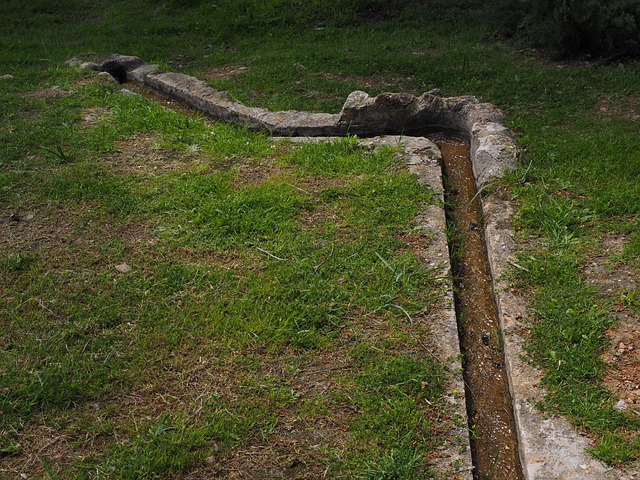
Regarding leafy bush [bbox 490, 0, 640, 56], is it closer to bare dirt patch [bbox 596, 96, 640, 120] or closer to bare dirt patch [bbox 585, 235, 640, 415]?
bare dirt patch [bbox 596, 96, 640, 120]

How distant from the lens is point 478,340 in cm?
341

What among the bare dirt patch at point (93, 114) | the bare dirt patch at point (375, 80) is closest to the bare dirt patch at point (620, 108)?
the bare dirt patch at point (375, 80)

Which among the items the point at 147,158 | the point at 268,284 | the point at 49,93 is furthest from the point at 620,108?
the point at 49,93

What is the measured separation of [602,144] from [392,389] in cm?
307

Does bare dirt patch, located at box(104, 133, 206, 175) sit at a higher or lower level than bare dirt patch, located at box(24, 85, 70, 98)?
lower

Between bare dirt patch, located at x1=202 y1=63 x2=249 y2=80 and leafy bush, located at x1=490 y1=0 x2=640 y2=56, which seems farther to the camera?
bare dirt patch, located at x1=202 y1=63 x2=249 y2=80

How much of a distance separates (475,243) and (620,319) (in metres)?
1.10

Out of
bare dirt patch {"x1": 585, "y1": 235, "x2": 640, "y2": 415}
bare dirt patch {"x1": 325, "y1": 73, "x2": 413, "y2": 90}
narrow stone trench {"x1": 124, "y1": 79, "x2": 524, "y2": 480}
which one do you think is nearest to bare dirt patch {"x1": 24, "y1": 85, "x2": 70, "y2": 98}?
bare dirt patch {"x1": 325, "y1": 73, "x2": 413, "y2": 90}

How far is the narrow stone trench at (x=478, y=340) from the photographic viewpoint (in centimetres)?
279

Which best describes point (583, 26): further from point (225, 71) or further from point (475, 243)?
point (475, 243)

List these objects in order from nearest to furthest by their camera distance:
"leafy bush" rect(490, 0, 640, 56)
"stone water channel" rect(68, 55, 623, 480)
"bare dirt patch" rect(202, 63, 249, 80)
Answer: "stone water channel" rect(68, 55, 623, 480) → "leafy bush" rect(490, 0, 640, 56) → "bare dirt patch" rect(202, 63, 249, 80)

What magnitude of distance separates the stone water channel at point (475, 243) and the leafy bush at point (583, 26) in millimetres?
2262

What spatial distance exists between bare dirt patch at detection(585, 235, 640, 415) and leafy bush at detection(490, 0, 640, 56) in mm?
3877

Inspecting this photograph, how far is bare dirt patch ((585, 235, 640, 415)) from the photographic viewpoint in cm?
290
